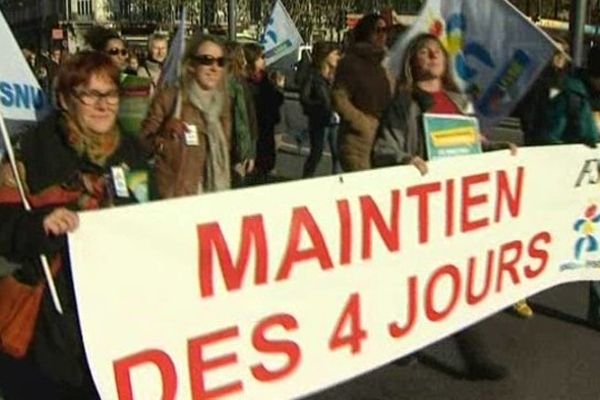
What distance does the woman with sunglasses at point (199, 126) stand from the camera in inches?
211

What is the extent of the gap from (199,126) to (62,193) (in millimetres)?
2048

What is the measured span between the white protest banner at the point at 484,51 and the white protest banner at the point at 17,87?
1.84m

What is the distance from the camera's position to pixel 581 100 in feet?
20.6

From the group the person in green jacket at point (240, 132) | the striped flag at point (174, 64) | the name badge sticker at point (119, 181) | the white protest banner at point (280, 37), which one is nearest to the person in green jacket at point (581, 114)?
the person in green jacket at point (240, 132)

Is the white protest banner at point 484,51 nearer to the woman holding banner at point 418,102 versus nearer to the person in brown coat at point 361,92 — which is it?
the woman holding banner at point 418,102

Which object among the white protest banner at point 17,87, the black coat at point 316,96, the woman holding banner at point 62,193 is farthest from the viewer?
the black coat at point 316,96

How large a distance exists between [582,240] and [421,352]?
3.51 ft

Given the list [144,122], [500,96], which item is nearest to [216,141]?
[144,122]

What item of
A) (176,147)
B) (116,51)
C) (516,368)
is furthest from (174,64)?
(516,368)

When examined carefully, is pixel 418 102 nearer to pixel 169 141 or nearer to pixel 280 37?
pixel 169 141

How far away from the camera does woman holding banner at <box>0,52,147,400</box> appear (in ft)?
11.1

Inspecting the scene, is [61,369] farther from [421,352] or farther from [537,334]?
[537,334]

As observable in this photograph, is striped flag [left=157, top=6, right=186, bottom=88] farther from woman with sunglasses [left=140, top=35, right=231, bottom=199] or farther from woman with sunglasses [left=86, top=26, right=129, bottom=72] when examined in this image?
woman with sunglasses [left=86, top=26, right=129, bottom=72]

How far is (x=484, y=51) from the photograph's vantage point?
18.3 feet
